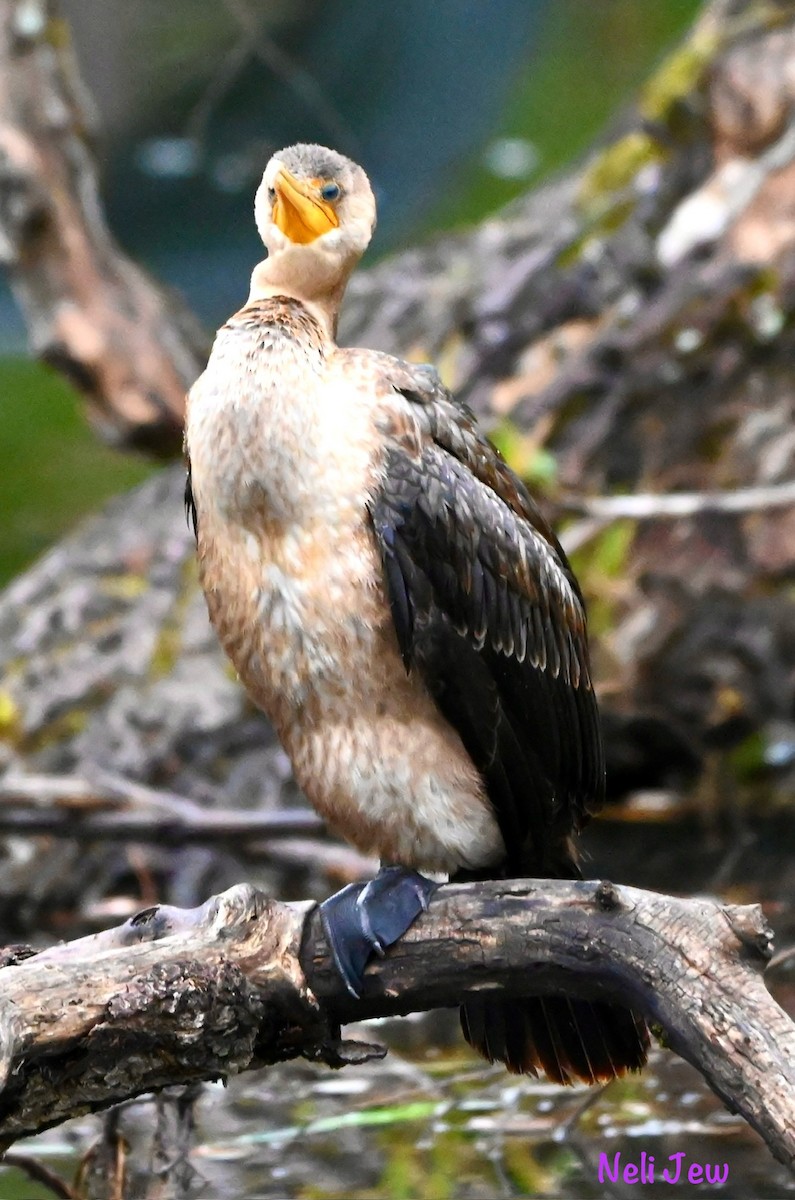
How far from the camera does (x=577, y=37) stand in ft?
30.9

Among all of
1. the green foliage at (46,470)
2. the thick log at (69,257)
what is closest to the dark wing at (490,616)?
the thick log at (69,257)

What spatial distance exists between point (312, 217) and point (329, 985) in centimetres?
125

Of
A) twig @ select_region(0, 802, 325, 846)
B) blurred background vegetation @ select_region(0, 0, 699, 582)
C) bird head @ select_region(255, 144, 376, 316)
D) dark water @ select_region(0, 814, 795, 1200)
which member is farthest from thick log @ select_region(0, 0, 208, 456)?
blurred background vegetation @ select_region(0, 0, 699, 582)

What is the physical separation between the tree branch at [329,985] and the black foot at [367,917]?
0.02m

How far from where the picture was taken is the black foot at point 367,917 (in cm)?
226

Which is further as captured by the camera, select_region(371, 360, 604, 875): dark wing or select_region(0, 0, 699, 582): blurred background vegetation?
select_region(0, 0, 699, 582): blurred background vegetation

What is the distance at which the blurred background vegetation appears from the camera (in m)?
8.96

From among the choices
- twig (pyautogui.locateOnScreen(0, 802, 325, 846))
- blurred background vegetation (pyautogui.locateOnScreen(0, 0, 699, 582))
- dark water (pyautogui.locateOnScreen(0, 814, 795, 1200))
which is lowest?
dark water (pyautogui.locateOnScreen(0, 814, 795, 1200))

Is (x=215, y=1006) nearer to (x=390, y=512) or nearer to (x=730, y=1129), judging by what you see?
(x=390, y=512)

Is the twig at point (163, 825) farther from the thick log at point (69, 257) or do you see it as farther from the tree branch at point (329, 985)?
the tree branch at point (329, 985)

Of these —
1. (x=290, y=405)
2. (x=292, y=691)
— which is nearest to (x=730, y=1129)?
(x=292, y=691)

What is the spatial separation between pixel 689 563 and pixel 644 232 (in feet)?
4.26

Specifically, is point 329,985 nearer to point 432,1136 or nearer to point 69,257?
point 432,1136

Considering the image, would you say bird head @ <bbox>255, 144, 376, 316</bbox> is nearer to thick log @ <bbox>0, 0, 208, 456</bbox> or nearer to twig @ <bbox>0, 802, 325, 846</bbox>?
twig @ <bbox>0, 802, 325, 846</bbox>
